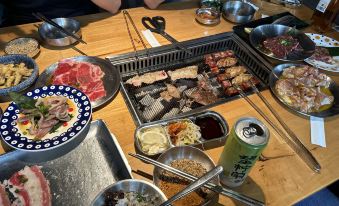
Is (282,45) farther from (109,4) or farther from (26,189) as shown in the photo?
(26,189)

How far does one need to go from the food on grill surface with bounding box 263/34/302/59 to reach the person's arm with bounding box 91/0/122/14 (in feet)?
5.54

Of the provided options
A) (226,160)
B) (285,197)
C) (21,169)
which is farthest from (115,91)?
(285,197)

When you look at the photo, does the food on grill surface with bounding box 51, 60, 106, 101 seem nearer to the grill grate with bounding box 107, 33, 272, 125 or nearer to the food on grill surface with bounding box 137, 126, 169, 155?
the grill grate with bounding box 107, 33, 272, 125

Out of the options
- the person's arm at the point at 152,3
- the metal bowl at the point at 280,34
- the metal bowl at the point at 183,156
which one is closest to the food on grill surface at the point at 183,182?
the metal bowl at the point at 183,156

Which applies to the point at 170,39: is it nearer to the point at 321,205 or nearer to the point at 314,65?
the point at 314,65

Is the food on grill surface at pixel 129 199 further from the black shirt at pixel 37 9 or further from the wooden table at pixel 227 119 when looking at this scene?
the black shirt at pixel 37 9

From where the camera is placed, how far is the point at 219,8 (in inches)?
119

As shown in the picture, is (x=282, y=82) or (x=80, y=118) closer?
(x=80, y=118)

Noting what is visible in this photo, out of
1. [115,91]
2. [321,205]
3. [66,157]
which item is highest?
[115,91]

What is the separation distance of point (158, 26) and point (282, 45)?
1.31m

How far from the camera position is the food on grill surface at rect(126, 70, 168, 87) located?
2219 millimetres

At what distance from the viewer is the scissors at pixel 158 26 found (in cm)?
252

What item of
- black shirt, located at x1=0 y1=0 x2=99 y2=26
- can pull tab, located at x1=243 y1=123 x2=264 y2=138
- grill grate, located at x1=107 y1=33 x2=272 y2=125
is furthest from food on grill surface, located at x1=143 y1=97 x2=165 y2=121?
black shirt, located at x1=0 y1=0 x2=99 y2=26

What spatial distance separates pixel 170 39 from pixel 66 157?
1.53m
